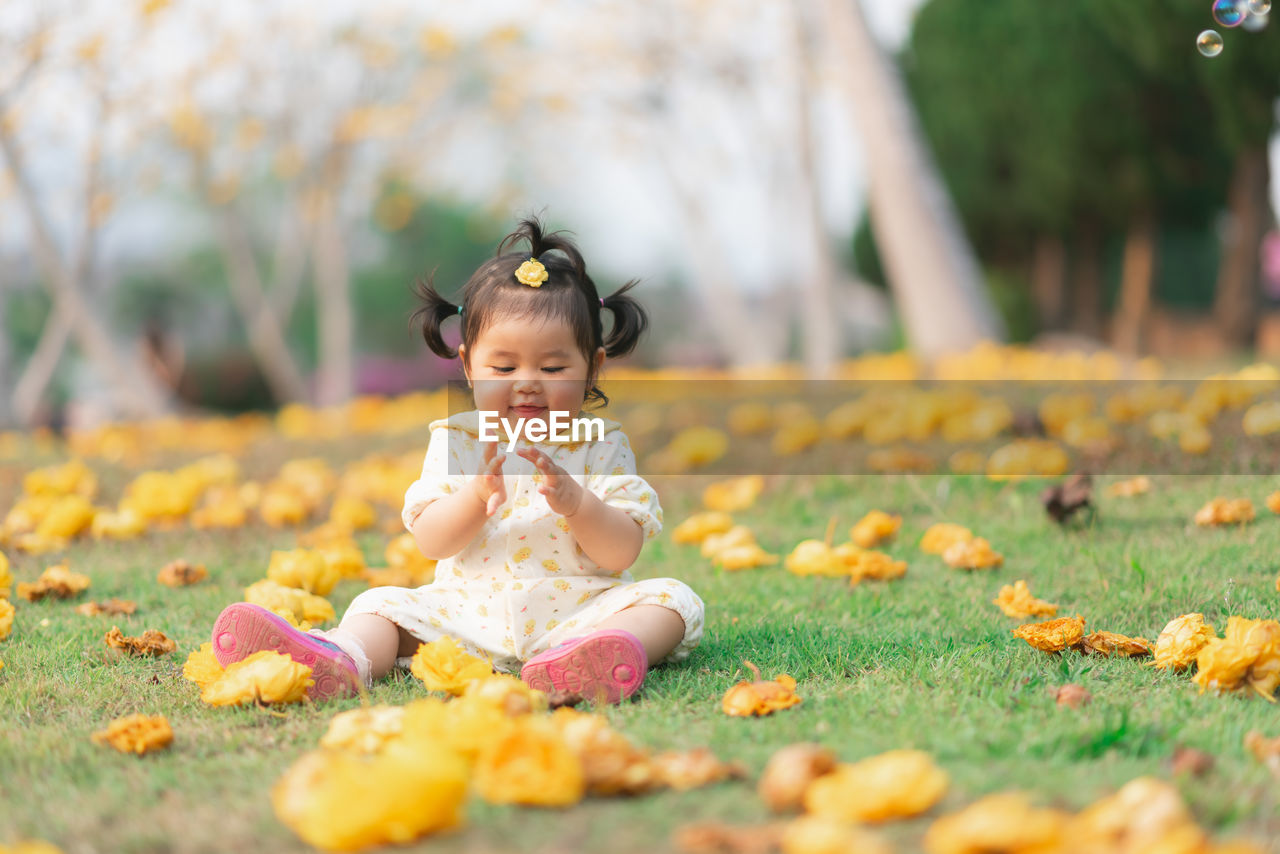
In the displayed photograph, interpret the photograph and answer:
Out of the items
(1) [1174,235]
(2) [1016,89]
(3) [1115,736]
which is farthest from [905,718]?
(1) [1174,235]

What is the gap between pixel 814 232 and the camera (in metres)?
10.4

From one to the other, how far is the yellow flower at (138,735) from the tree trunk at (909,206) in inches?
270

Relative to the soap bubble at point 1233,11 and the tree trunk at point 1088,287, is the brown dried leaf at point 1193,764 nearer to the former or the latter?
the soap bubble at point 1233,11

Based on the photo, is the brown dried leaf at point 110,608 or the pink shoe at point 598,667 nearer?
the pink shoe at point 598,667

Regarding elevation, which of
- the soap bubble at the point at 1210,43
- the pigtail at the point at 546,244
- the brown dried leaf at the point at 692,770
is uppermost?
the soap bubble at the point at 1210,43

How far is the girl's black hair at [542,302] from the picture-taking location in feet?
7.38

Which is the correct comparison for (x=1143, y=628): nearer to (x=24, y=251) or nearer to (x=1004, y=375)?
(x=1004, y=375)

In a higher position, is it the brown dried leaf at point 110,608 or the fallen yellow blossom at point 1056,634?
the fallen yellow blossom at point 1056,634

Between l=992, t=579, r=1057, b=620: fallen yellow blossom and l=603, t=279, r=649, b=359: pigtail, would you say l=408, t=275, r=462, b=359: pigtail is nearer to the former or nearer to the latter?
l=603, t=279, r=649, b=359: pigtail

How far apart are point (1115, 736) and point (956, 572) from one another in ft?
4.57

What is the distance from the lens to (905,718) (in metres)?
1.79

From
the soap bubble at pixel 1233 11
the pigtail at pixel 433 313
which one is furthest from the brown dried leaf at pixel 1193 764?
the soap bubble at pixel 1233 11

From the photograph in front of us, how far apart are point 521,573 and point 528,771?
3.30ft

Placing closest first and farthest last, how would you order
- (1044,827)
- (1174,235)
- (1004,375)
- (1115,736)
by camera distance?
(1044,827) → (1115,736) → (1004,375) → (1174,235)
